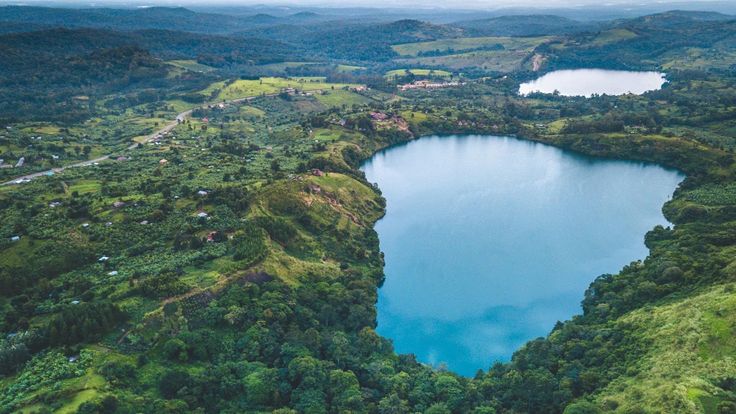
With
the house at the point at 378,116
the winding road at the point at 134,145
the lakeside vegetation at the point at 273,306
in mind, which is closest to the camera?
the lakeside vegetation at the point at 273,306

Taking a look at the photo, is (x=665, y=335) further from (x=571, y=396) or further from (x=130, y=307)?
(x=130, y=307)

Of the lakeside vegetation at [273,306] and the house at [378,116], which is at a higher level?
the house at [378,116]

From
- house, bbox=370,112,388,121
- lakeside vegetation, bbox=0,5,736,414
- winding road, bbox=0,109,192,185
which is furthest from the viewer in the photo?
house, bbox=370,112,388,121

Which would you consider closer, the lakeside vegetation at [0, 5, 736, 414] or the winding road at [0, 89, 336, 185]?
the lakeside vegetation at [0, 5, 736, 414]

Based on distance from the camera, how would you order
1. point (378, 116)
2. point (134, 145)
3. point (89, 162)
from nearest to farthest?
point (89, 162), point (134, 145), point (378, 116)

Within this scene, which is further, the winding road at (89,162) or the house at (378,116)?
the house at (378,116)

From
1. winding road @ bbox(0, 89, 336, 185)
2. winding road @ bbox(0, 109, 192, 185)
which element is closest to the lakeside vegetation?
winding road @ bbox(0, 109, 192, 185)

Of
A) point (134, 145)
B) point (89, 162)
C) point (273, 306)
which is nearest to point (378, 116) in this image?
point (134, 145)

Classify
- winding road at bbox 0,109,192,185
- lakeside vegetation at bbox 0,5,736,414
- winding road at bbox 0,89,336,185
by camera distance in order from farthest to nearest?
winding road at bbox 0,89,336,185, winding road at bbox 0,109,192,185, lakeside vegetation at bbox 0,5,736,414

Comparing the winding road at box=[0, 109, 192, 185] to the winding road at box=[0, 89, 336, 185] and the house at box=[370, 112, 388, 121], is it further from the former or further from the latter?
the house at box=[370, 112, 388, 121]

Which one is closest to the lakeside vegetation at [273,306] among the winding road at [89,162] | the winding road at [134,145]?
the winding road at [89,162]

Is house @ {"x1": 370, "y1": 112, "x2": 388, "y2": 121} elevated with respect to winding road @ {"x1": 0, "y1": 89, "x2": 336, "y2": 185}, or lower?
elevated

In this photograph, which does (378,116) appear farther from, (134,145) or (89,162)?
(89,162)

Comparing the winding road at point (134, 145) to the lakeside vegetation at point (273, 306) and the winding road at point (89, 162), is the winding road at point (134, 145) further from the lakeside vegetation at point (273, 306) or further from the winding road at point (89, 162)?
the lakeside vegetation at point (273, 306)
